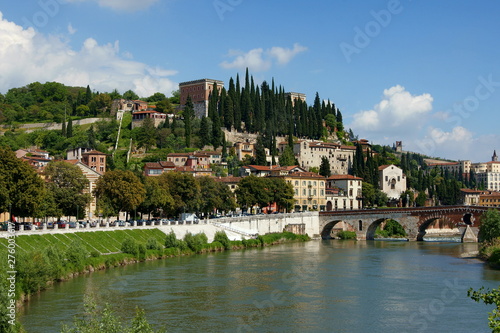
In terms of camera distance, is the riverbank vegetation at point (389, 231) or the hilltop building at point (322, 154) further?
the hilltop building at point (322, 154)

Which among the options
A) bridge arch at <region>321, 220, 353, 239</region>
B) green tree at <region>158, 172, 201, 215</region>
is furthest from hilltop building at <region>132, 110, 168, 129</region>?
green tree at <region>158, 172, 201, 215</region>

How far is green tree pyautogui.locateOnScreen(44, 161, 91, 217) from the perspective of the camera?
5266cm

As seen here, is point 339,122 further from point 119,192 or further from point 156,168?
point 119,192

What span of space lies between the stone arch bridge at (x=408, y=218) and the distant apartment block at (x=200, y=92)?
50.7 m

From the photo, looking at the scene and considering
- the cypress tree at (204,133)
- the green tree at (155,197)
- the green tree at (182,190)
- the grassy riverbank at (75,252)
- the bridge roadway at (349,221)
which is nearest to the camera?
the grassy riverbank at (75,252)

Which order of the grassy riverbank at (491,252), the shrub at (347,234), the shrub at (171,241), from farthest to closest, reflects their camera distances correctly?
the shrub at (347,234), the shrub at (171,241), the grassy riverbank at (491,252)

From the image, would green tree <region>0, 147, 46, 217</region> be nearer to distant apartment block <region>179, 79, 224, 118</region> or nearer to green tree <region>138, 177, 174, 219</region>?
green tree <region>138, 177, 174, 219</region>

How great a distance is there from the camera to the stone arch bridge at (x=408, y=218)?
69625mm

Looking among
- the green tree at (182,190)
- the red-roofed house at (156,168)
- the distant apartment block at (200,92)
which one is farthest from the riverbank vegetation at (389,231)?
the distant apartment block at (200,92)

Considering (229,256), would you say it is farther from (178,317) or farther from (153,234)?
(178,317)

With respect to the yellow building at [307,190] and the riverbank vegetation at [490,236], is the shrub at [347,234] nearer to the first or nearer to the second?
the yellow building at [307,190]

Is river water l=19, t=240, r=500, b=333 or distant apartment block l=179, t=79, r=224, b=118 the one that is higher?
distant apartment block l=179, t=79, r=224, b=118

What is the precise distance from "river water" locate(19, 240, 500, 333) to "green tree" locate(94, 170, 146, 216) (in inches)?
373

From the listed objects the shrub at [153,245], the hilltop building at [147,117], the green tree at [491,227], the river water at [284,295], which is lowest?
the river water at [284,295]
